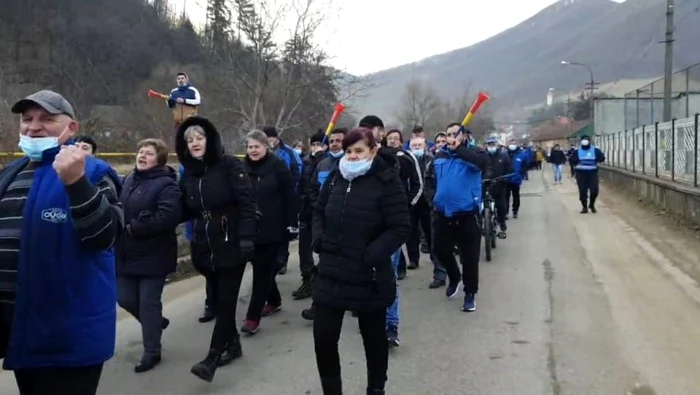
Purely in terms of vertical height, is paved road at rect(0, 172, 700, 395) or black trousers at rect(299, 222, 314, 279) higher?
black trousers at rect(299, 222, 314, 279)

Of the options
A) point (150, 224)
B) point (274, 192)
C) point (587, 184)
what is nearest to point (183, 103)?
point (274, 192)

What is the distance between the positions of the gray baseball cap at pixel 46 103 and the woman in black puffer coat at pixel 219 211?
2373mm

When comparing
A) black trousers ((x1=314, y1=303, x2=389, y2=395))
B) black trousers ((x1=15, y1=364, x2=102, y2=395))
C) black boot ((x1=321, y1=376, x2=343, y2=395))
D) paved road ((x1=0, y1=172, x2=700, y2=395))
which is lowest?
paved road ((x1=0, y1=172, x2=700, y2=395))

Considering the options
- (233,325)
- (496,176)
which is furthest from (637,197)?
(233,325)

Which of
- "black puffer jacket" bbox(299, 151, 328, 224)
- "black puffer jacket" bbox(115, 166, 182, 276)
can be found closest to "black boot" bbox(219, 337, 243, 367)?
"black puffer jacket" bbox(115, 166, 182, 276)

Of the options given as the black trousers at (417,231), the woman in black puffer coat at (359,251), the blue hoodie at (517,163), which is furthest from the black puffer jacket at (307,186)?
the blue hoodie at (517,163)

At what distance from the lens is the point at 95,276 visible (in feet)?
8.85

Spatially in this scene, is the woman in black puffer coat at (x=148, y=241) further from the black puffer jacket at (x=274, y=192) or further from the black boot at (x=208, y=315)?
the black boot at (x=208, y=315)

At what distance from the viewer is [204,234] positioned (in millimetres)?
5125

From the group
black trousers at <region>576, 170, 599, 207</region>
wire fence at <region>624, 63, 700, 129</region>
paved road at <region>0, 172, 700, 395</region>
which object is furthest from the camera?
wire fence at <region>624, 63, 700, 129</region>

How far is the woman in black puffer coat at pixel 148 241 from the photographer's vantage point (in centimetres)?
518

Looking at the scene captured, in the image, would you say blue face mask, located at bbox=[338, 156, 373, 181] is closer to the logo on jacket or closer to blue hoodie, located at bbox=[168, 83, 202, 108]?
the logo on jacket

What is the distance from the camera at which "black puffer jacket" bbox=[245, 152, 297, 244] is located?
6281mm

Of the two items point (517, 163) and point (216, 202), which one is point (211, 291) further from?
point (517, 163)
